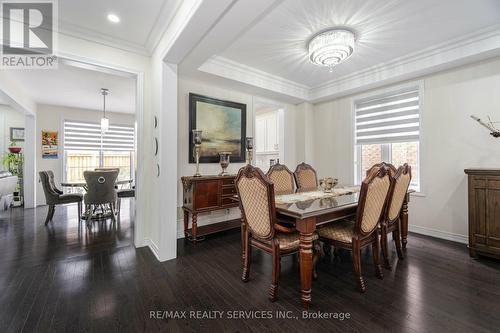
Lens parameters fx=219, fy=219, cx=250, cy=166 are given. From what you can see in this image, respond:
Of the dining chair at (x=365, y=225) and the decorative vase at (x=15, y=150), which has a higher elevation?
the decorative vase at (x=15, y=150)

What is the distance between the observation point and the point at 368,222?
2.01m

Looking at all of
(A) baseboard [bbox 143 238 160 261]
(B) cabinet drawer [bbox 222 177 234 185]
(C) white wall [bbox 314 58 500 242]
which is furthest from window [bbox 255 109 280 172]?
(A) baseboard [bbox 143 238 160 261]

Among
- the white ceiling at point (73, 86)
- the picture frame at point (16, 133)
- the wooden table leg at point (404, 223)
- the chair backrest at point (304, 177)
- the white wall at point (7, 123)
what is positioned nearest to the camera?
the wooden table leg at point (404, 223)

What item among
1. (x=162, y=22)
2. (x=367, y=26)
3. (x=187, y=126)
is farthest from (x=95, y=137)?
(x=367, y=26)

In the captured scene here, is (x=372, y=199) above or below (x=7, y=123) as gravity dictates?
below

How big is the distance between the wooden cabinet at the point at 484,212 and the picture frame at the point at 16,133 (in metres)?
9.31

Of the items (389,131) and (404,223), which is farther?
(389,131)

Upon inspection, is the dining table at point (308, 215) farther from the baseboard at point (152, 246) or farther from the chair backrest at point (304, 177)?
the baseboard at point (152, 246)

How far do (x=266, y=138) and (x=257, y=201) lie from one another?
171 inches

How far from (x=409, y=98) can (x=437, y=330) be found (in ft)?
11.2

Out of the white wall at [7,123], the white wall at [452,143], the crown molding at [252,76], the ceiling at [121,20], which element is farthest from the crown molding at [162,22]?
the white wall at [7,123]

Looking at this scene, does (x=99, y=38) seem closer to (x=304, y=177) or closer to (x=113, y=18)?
(x=113, y=18)

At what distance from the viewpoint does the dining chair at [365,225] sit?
1896 millimetres

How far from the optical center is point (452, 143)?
3191 millimetres
